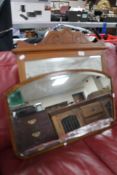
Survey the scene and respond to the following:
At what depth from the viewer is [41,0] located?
6.41 feet

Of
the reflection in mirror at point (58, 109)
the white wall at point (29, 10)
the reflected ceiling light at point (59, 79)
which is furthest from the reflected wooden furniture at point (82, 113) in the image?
the white wall at point (29, 10)

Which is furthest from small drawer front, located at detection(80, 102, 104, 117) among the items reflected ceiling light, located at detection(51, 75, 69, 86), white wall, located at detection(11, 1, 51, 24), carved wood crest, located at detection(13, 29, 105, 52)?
white wall, located at detection(11, 1, 51, 24)

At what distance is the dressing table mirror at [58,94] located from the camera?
3.13 feet

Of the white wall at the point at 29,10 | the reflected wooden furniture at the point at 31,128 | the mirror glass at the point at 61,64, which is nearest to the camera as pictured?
the reflected wooden furniture at the point at 31,128

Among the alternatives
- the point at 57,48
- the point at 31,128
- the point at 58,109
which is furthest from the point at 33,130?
the point at 57,48

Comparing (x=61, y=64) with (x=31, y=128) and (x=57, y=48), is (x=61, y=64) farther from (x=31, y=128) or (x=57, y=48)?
(x=31, y=128)

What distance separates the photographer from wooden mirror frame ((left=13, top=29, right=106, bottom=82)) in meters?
1.02

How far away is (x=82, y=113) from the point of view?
1089 millimetres

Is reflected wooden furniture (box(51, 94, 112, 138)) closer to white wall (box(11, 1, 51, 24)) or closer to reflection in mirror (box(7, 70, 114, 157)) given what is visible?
reflection in mirror (box(7, 70, 114, 157))

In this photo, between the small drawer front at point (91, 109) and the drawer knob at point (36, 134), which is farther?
the small drawer front at point (91, 109)

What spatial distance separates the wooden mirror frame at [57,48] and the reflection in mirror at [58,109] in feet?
0.33

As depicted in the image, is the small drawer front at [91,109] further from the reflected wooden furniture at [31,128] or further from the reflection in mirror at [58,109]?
the reflected wooden furniture at [31,128]

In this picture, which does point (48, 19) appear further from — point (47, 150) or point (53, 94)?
point (47, 150)

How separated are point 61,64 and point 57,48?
80mm
